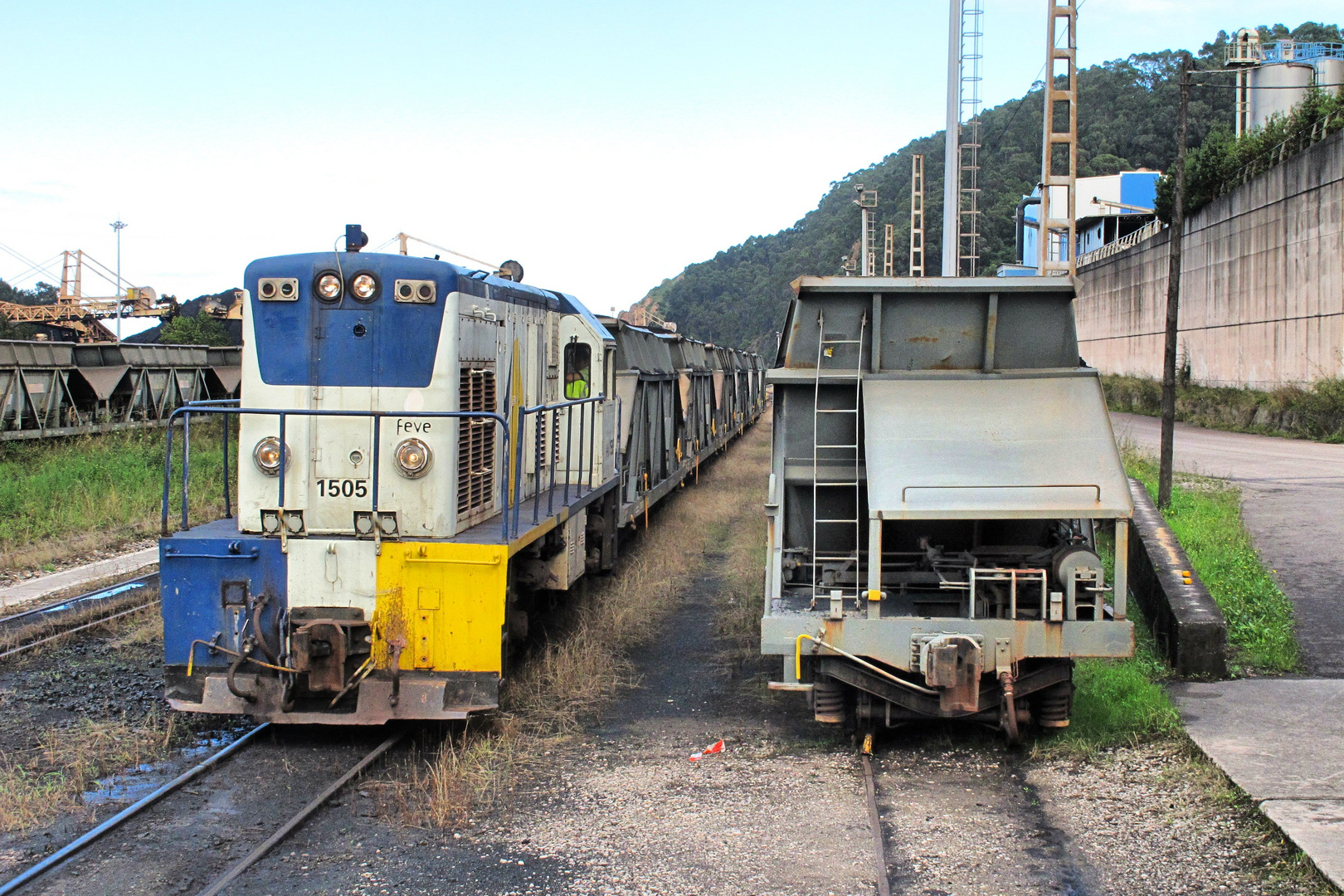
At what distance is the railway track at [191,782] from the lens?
469cm

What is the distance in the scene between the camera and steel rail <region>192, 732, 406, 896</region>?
468 centimetres

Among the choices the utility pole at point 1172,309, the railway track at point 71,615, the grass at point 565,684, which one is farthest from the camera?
the utility pole at point 1172,309

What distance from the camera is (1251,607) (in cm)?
896

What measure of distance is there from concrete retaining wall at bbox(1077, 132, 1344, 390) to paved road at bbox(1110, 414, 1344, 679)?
2707 millimetres

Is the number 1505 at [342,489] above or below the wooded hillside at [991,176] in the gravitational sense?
below

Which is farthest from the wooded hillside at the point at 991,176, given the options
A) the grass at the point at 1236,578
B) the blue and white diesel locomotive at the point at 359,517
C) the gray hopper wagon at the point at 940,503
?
the blue and white diesel locomotive at the point at 359,517

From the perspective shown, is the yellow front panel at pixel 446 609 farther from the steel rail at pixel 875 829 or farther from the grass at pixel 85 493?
the grass at pixel 85 493

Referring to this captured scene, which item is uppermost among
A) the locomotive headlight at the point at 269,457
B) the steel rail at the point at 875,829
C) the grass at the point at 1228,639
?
the locomotive headlight at the point at 269,457

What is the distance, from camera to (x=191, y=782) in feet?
19.4

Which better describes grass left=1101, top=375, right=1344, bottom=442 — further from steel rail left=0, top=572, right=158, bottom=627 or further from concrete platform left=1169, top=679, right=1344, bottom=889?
steel rail left=0, top=572, right=158, bottom=627

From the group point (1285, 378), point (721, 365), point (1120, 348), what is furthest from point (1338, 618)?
point (1120, 348)

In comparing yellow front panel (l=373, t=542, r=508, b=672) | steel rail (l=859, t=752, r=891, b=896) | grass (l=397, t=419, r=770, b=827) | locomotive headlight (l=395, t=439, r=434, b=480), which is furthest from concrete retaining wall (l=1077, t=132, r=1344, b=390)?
yellow front panel (l=373, t=542, r=508, b=672)

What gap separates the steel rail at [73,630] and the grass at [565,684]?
10.3ft

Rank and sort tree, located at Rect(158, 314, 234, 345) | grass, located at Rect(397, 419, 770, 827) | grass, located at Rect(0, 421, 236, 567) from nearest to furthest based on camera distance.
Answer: grass, located at Rect(397, 419, 770, 827), grass, located at Rect(0, 421, 236, 567), tree, located at Rect(158, 314, 234, 345)
